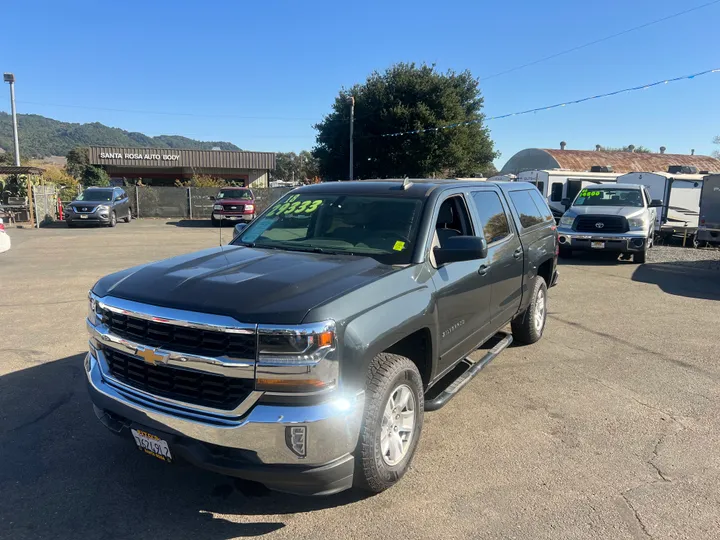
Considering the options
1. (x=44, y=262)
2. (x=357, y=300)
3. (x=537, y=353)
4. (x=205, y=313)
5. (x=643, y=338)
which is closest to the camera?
(x=205, y=313)

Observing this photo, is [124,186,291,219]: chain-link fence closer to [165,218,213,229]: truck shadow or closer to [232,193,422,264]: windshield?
[165,218,213,229]: truck shadow

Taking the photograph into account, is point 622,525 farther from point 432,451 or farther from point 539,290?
point 539,290

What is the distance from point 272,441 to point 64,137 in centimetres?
15350

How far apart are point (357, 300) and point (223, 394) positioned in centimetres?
86

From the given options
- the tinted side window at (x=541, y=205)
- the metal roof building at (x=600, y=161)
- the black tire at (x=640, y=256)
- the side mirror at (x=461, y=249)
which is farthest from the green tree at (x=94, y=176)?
the side mirror at (x=461, y=249)

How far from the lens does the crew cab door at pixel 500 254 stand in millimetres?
4586

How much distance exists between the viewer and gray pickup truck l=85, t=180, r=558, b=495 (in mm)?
2586

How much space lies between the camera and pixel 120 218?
977 inches

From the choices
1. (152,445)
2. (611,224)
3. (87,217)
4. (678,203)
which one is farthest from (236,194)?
(152,445)

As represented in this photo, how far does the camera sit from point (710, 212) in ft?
42.6

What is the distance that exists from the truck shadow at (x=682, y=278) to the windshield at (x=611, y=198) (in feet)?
6.65

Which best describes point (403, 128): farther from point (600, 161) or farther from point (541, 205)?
point (541, 205)

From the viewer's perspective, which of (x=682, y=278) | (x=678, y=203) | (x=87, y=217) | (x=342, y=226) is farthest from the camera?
(x=87, y=217)

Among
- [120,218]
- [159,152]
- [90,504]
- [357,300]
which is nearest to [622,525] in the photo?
[357,300]
